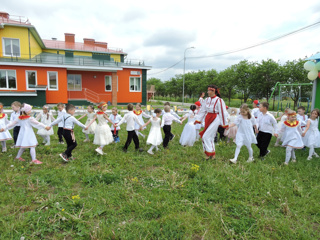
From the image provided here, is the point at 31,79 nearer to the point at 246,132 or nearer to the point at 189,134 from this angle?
the point at 189,134

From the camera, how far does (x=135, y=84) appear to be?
26188 millimetres

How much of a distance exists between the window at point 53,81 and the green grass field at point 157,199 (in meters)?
16.6

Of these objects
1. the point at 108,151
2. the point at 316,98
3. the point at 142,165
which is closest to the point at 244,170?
the point at 142,165

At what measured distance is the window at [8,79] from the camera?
19.4 meters

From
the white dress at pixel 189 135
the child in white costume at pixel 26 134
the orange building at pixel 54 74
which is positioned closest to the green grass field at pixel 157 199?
the child in white costume at pixel 26 134

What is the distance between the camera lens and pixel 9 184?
15.1ft

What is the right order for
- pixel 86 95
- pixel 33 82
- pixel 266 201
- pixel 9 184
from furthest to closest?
pixel 86 95 < pixel 33 82 < pixel 9 184 < pixel 266 201

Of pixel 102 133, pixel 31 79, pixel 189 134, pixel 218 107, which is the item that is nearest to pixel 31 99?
pixel 31 79

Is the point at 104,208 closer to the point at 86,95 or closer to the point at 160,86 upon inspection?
the point at 86,95

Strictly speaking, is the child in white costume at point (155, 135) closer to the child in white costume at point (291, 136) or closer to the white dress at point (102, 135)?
the white dress at point (102, 135)

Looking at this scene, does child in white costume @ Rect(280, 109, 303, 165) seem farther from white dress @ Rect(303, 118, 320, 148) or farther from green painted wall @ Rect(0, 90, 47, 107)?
green painted wall @ Rect(0, 90, 47, 107)

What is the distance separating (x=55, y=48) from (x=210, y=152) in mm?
29226

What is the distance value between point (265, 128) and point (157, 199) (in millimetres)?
4456

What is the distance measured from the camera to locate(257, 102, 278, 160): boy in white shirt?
6598mm
